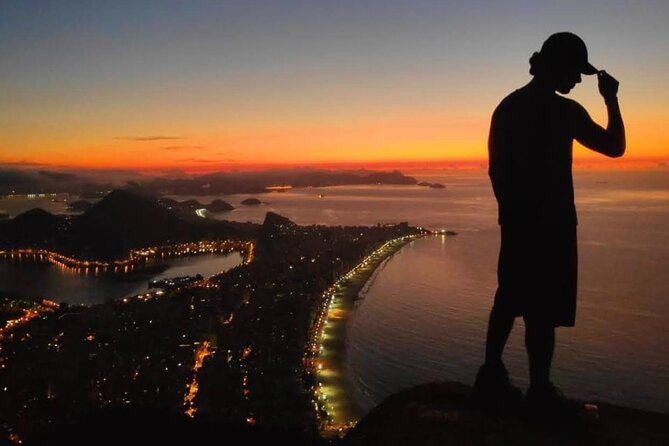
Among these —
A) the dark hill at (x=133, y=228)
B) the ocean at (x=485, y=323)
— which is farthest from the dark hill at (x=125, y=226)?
the ocean at (x=485, y=323)

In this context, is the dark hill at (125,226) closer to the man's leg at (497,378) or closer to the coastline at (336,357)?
the coastline at (336,357)

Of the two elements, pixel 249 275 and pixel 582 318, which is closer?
pixel 582 318

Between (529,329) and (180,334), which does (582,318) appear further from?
(529,329)

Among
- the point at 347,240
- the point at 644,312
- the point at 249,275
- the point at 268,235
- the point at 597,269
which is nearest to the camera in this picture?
the point at 644,312

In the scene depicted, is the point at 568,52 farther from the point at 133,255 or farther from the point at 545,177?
the point at 133,255

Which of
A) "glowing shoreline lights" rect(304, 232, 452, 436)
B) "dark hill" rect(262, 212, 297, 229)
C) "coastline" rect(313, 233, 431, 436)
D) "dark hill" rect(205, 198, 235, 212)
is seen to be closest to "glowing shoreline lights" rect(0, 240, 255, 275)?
"dark hill" rect(262, 212, 297, 229)

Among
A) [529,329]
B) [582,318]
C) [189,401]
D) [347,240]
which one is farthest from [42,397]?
[347,240]

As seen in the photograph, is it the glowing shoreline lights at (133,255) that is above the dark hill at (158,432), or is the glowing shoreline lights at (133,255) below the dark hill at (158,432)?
below

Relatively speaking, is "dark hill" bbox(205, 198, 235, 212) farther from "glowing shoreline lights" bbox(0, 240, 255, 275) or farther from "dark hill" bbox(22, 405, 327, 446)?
"dark hill" bbox(22, 405, 327, 446)

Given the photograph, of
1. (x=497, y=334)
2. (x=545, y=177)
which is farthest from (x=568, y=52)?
(x=497, y=334)
